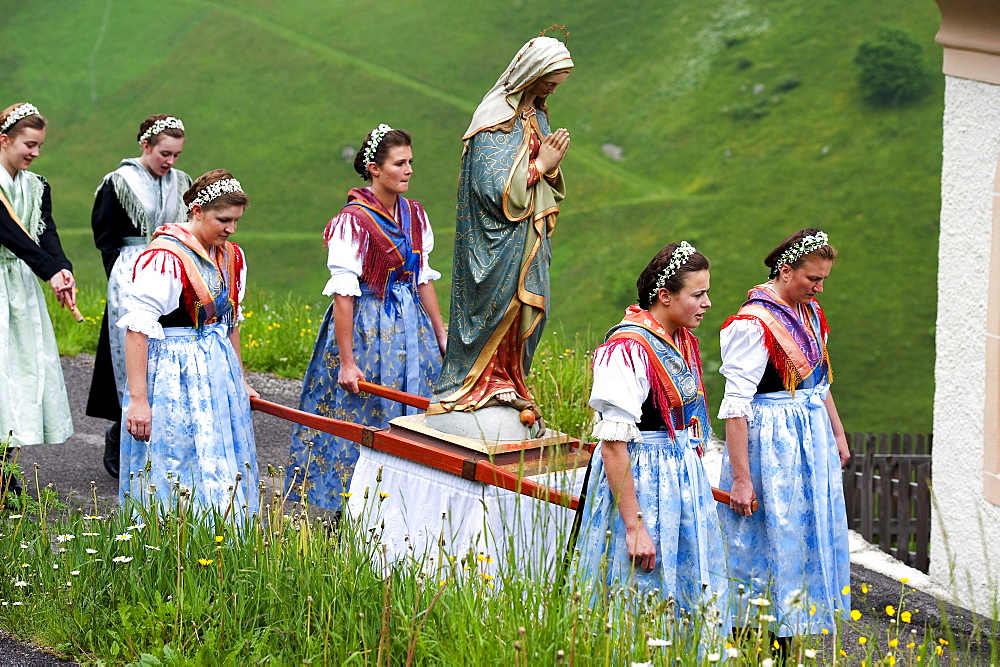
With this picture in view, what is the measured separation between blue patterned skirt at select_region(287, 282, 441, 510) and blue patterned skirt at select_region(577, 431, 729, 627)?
184 centimetres

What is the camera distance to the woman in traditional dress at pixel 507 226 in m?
4.65

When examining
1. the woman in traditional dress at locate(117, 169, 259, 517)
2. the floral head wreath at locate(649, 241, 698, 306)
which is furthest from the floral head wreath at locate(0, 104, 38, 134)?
the floral head wreath at locate(649, 241, 698, 306)

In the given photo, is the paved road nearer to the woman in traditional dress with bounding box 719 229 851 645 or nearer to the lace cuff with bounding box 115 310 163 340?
the lace cuff with bounding box 115 310 163 340

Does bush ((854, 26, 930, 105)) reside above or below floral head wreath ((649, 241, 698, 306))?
above

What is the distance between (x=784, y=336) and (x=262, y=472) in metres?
3.48

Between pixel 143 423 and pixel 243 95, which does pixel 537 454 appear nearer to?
pixel 143 423

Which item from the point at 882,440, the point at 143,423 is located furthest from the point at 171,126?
the point at 882,440

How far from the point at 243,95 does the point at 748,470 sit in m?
21.7

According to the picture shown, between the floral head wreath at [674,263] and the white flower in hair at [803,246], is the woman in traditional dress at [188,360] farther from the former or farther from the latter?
the white flower in hair at [803,246]

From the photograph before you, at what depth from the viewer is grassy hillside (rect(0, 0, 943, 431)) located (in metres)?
22.5

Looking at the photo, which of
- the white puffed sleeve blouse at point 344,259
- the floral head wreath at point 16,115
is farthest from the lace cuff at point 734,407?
the floral head wreath at point 16,115

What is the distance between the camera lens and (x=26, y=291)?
586 cm

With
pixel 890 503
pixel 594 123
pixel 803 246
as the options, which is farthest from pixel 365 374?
pixel 594 123

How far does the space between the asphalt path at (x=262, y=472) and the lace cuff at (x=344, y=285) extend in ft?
4.56
